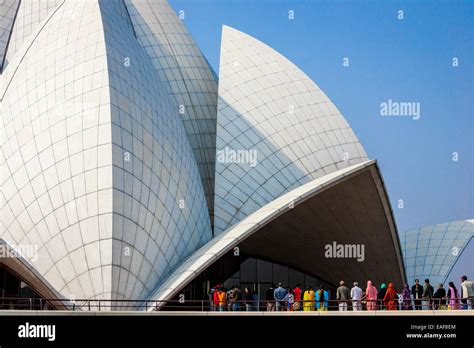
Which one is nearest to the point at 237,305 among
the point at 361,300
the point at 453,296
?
the point at 361,300

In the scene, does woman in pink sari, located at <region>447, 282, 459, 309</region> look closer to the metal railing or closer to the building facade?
the metal railing

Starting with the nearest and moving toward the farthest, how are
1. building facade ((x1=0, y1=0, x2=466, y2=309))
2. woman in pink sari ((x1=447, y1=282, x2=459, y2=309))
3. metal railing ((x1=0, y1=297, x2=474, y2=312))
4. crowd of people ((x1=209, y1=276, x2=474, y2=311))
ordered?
woman in pink sari ((x1=447, y1=282, x2=459, y2=309)), crowd of people ((x1=209, y1=276, x2=474, y2=311)), metal railing ((x1=0, y1=297, x2=474, y2=312)), building facade ((x1=0, y1=0, x2=466, y2=309))

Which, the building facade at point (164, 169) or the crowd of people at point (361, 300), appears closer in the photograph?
the crowd of people at point (361, 300)

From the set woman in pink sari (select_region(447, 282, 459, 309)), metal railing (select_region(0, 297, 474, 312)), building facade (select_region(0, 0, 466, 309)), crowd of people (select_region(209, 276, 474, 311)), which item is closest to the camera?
woman in pink sari (select_region(447, 282, 459, 309))

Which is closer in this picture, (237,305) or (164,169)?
(237,305)

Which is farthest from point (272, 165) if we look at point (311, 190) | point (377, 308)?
point (377, 308)

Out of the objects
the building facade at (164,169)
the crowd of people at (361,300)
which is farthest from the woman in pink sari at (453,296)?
the building facade at (164,169)

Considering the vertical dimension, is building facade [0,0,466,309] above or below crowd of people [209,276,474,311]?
above

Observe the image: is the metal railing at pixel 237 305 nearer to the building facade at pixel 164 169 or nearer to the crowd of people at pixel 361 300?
the crowd of people at pixel 361 300

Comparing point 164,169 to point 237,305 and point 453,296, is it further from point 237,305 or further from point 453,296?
point 453,296

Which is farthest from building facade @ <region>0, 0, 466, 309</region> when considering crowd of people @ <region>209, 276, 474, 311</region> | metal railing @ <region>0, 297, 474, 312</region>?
crowd of people @ <region>209, 276, 474, 311</region>

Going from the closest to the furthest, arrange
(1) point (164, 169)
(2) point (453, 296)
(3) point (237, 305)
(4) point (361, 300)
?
(4) point (361, 300) < (2) point (453, 296) < (3) point (237, 305) < (1) point (164, 169)

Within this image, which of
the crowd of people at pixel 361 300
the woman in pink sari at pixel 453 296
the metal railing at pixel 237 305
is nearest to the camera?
the woman in pink sari at pixel 453 296
